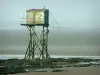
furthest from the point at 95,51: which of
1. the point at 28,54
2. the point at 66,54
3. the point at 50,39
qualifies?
the point at 28,54

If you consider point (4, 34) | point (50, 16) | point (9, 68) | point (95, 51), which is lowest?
point (9, 68)

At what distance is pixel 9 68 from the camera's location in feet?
7.97

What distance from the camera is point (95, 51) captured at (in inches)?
98.6

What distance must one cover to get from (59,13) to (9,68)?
71 cm

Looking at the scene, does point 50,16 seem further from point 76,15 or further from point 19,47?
point 19,47

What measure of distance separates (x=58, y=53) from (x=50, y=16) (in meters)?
0.36

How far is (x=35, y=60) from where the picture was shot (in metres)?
2.44

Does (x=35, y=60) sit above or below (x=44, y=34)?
below

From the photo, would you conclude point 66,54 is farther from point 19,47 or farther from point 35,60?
point 19,47

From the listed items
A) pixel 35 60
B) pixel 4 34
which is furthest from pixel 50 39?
pixel 4 34

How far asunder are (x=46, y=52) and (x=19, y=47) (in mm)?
266

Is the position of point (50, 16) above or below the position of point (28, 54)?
above

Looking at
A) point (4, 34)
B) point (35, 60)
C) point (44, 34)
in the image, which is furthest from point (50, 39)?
point (4, 34)

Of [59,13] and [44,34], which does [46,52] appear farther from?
[59,13]
